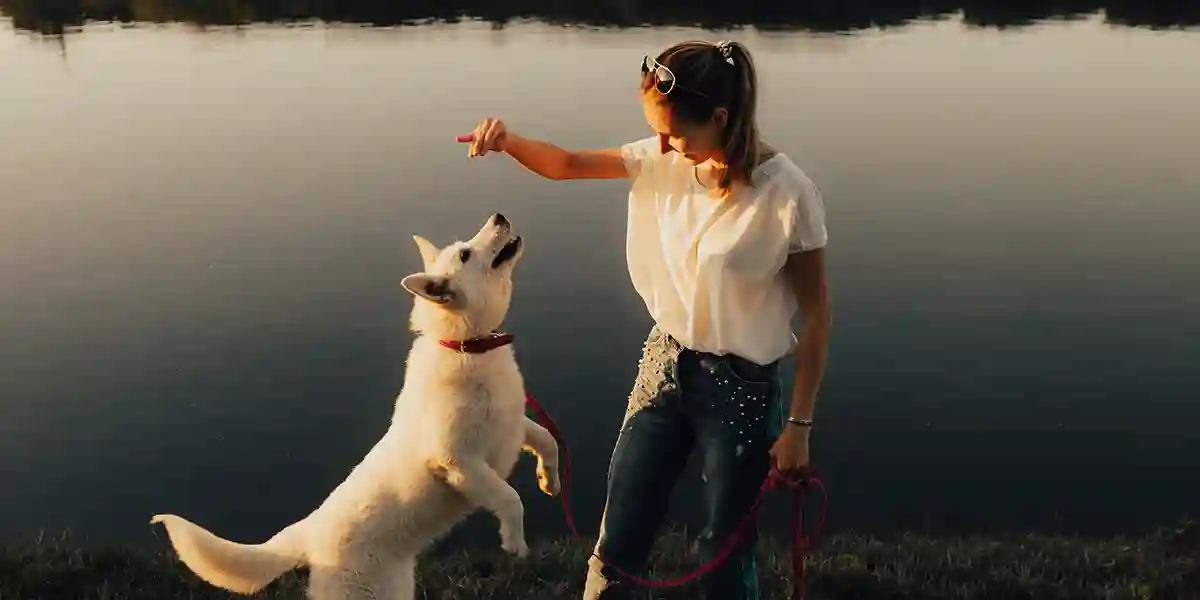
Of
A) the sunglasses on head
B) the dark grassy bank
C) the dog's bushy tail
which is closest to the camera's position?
the sunglasses on head

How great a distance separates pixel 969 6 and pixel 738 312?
3732cm

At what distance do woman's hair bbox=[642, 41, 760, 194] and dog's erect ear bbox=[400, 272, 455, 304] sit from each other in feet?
4.76

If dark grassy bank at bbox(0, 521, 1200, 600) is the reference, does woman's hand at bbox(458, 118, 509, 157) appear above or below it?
above

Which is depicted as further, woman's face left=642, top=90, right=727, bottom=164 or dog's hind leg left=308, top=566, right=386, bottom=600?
dog's hind leg left=308, top=566, right=386, bottom=600

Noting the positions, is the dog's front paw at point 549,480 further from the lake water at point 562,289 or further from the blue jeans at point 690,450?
the lake water at point 562,289

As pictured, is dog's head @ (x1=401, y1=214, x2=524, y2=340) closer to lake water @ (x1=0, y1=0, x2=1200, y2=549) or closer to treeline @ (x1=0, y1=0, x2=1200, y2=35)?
lake water @ (x1=0, y1=0, x2=1200, y2=549)

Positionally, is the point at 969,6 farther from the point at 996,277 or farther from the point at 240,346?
the point at 240,346

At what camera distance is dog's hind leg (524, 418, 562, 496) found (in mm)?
5187

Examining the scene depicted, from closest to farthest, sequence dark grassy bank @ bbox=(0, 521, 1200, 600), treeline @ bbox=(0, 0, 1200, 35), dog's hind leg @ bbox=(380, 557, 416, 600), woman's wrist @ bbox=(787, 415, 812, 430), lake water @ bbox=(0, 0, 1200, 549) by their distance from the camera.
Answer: woman's wrist @ bbox=(787, 415, 812, 430), dog's hind leg @ bbox=(380, 557, 416, 600), dark grassy bank @ bbox=(0, 521, 1200, 600), lake water @ bbox=(0, 0, 1200, 549), treeline @ bbox=(0, 0, 1200, 35)

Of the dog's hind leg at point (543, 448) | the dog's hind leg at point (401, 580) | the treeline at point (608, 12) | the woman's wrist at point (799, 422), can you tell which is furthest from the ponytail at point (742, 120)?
the treeline at point (608, 12)

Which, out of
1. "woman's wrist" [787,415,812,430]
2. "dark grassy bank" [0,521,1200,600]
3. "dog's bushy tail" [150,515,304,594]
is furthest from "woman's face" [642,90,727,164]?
"dark grassy bank" [0,521,1200,600]

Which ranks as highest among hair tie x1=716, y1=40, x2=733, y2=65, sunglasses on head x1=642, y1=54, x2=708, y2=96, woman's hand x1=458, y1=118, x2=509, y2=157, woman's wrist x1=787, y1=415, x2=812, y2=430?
hair tie x1=716, y1=40, x2=733, y2=65

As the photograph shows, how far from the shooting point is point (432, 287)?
4.65 metres

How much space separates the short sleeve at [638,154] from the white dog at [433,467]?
0.89 m
